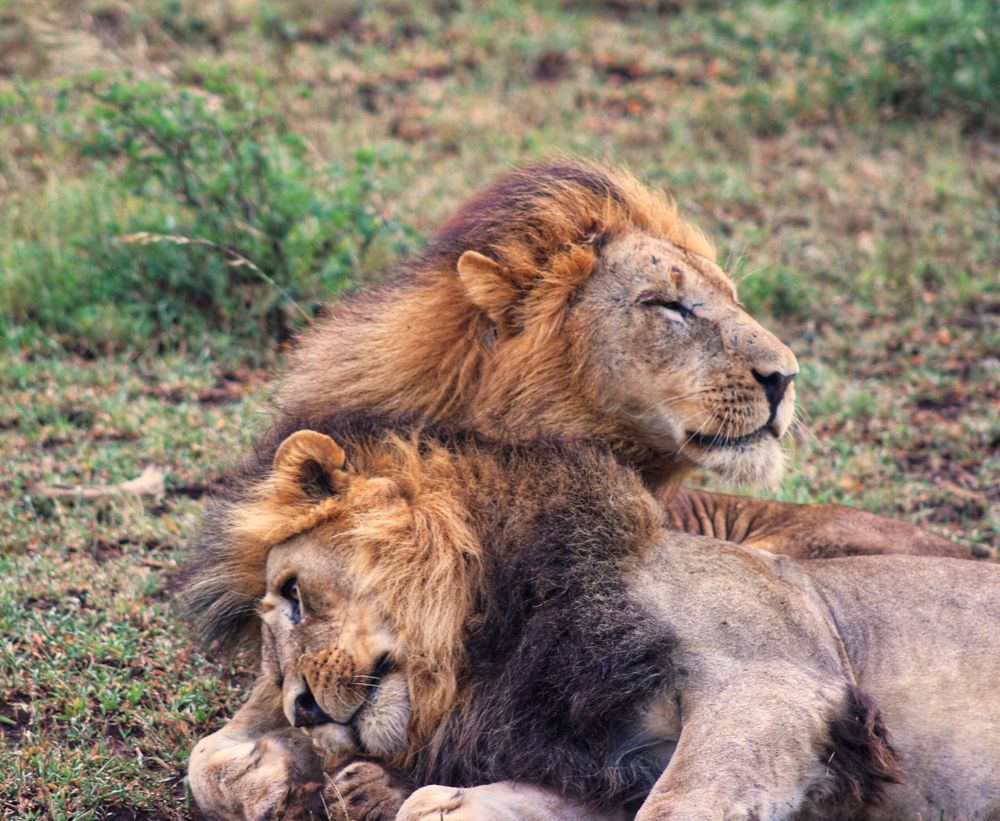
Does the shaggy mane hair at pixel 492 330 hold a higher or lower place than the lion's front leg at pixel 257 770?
higher

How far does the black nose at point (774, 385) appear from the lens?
3492mm

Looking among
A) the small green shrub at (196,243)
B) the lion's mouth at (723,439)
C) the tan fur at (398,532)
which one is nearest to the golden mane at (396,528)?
the tan fur at (398,532)

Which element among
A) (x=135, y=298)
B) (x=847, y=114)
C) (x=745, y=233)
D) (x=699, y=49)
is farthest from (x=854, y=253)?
(x=135, y=298)

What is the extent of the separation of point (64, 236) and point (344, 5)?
3769 mm

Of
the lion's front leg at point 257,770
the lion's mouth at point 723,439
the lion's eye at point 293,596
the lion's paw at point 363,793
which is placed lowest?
the lion's front leg at point 257,770

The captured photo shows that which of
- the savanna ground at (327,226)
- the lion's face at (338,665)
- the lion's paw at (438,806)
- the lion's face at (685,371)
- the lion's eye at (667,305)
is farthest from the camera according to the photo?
the savanna ground at (327,226)

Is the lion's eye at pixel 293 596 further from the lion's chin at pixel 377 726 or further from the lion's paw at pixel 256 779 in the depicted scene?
the lion's paw at pixel 256 779

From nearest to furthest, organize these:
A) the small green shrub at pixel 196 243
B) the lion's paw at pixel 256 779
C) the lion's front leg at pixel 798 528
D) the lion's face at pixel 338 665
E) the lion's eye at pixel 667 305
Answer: the lion's face at pixel 338 665
the lion's paw at pixel 256 779
the lion's eye at pixel 667 305
the lion's front leg at pixel 798 528
the small green shrub at pixel 196 243

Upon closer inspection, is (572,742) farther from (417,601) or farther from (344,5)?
(344,5)

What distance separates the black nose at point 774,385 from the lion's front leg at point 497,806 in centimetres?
114

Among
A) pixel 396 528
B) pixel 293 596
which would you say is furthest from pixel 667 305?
pixel 293 596

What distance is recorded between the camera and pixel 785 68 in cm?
881

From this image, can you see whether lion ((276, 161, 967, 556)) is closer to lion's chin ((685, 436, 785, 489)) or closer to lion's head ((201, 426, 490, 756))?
lion's chin ((685, 436, 785, 489))

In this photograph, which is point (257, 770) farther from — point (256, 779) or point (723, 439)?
point (723, 439)
